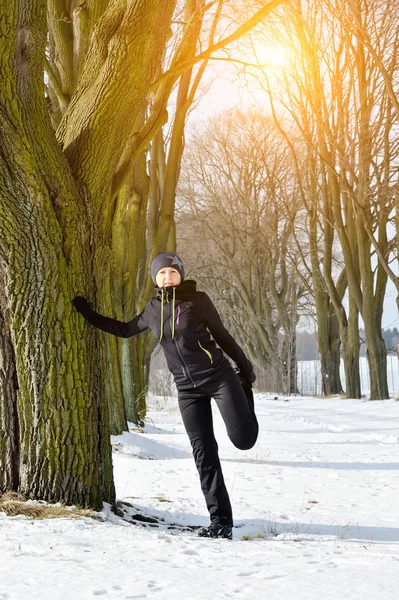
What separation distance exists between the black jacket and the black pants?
82 millimetres

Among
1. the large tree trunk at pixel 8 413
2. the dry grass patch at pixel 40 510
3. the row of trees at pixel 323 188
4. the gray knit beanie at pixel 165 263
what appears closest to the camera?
the dry grass patch at pixel 40 510

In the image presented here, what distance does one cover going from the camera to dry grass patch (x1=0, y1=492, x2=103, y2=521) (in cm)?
357

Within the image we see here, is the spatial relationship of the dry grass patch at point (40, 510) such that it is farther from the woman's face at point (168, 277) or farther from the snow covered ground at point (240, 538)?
the woman's face at point (168, 277)

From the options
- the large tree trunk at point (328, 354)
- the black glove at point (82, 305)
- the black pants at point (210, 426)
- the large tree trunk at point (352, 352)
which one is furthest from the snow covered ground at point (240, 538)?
the large tree trunk at point (328, 354)

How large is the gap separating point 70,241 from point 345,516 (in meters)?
2.73

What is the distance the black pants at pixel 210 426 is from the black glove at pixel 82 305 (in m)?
0.80

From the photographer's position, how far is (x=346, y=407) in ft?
47.7

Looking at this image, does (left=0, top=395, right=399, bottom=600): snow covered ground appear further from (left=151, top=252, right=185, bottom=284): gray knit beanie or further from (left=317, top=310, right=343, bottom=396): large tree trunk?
(left=317, top=310, right=343, bottom=396): large tree trunk

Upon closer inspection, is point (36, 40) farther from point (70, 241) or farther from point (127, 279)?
point (127, 279)

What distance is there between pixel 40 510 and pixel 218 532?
1.07 m

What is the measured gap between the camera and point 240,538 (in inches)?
146

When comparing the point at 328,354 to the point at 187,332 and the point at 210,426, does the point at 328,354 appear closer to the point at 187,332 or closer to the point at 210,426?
the point at 210,426

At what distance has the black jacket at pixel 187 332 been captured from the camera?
385 centimetres

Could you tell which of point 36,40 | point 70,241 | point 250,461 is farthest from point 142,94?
point 250,461
